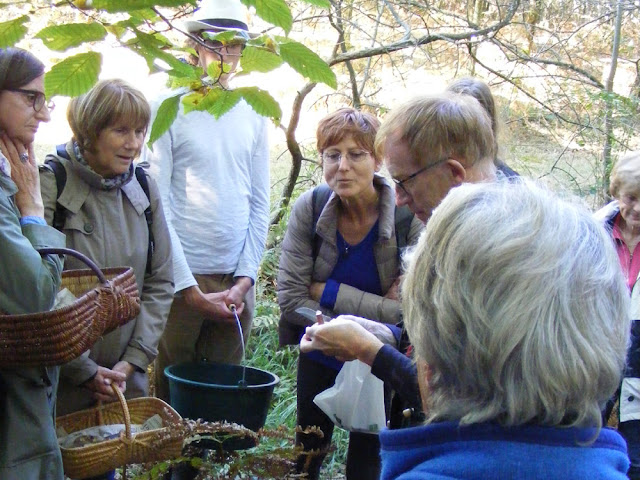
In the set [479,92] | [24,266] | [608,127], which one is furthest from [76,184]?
[608,127]

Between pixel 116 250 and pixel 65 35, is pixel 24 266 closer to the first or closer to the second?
pixel 116 250

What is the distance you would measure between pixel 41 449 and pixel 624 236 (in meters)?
2.47

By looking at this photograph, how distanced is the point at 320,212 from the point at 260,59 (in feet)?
5.82

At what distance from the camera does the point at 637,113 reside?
21.2 ft

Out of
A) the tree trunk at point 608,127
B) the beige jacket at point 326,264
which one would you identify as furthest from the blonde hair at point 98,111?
the tree trunk at point 608,127

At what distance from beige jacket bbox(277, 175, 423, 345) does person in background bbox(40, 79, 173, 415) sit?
558 millimetres

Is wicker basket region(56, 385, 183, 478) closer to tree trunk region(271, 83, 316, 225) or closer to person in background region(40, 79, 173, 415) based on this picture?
person in background region(40, 79, 173, 415)

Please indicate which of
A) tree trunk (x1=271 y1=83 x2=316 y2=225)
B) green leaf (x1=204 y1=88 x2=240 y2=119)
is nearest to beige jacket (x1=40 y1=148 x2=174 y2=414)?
green leaf (x1=204 y1=88 x2=240 y2=119)

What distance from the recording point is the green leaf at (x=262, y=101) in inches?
68.1

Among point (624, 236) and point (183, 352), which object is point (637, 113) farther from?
point (183, 352)

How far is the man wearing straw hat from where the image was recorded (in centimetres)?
359

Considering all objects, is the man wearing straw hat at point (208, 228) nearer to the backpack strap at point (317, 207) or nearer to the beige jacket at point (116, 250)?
the beige jacket at point (116, 250)

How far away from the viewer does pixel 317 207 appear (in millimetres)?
3430

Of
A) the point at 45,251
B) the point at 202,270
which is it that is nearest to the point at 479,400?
the point at 45,251
